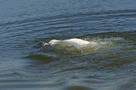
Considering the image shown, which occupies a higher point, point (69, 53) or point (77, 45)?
point (77, 45)

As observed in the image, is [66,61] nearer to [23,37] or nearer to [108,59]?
[108,59]

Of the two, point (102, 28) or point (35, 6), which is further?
point (35, 6)

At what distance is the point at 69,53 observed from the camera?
275 inches

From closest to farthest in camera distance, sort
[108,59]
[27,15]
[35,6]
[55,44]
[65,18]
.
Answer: [108,59] → [55,44] → [65,18] → [27,15] → [35,6]

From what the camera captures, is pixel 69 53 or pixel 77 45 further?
pixel 77 45

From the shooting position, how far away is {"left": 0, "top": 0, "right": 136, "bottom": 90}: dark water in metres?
4.68

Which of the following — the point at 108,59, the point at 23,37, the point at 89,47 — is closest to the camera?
the point at 108,59

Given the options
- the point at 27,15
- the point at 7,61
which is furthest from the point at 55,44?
the point at 27,15

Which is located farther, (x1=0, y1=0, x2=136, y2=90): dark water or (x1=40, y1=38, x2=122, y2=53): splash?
(x1=40, y1=38, x2=122, y2=53): splash

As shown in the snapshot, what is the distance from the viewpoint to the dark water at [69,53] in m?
4.68

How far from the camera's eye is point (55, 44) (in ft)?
25.0

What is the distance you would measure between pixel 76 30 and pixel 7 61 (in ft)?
13.3

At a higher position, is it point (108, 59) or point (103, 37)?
point (103, 37)

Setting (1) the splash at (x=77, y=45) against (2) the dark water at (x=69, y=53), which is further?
(1) the splash at (x=77, y=45)
